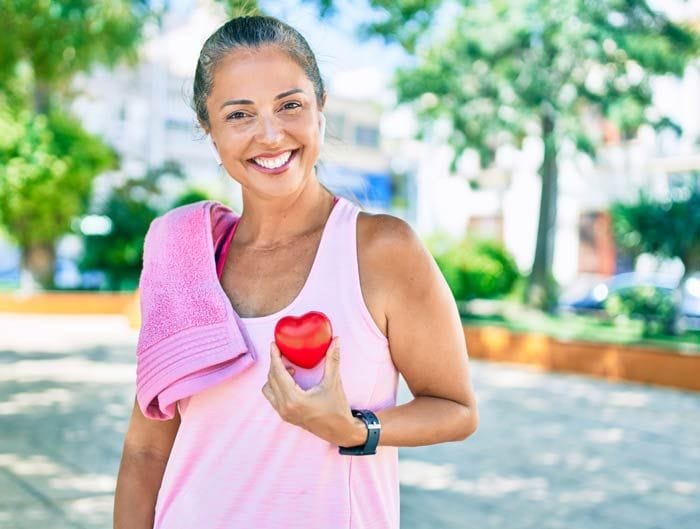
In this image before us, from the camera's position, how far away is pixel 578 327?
14.9m

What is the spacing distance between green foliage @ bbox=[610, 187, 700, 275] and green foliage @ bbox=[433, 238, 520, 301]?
6264mm

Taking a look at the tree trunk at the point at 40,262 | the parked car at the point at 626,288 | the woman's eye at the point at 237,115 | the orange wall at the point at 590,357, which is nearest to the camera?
the woman's eye at the point at 237,115

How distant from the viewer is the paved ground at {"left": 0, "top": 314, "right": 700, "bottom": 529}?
17.0ft

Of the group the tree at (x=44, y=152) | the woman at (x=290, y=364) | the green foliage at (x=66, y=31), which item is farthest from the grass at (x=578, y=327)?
the woman at (x=290, y=364)

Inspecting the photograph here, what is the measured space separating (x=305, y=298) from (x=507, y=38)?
650 inches

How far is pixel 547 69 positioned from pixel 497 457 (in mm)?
12513

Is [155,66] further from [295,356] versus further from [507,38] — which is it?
[295,356]

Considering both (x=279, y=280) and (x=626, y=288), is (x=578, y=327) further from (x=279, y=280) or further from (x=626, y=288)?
(x=279, y=280)

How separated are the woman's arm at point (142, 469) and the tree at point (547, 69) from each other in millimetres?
15031

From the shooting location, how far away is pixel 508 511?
532 centimetres

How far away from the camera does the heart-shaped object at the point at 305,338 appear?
1415mm

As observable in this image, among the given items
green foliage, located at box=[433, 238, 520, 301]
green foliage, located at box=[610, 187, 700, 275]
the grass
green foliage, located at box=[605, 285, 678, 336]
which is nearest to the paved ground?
the grass

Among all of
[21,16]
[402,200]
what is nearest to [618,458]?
[21,16]

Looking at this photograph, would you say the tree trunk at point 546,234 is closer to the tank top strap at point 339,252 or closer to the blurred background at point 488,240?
the blurred background at point 488,240
